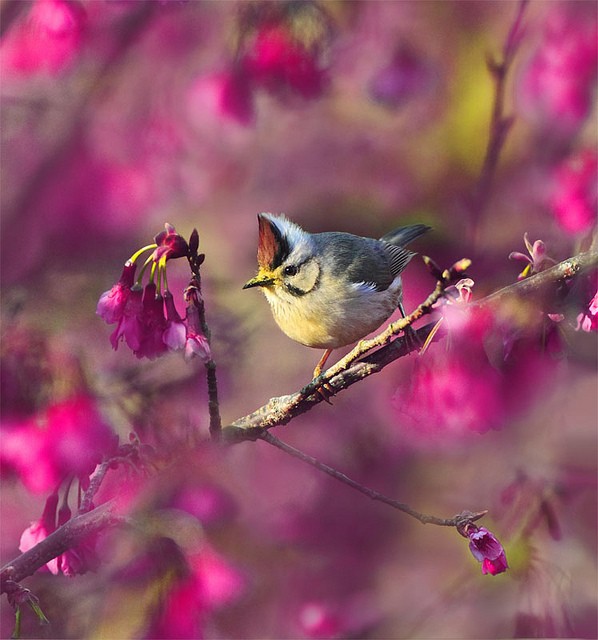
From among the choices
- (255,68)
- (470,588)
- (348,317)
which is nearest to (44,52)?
A: (255,68)

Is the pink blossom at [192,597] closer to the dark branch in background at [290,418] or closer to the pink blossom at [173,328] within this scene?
the dark branch in background at [290,418]

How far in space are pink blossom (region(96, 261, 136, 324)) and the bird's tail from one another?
0.21 metres

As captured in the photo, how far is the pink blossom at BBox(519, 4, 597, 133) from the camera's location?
2.05 ft

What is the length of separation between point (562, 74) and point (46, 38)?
0.41 m

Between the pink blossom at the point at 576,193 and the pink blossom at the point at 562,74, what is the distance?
0.03 metres

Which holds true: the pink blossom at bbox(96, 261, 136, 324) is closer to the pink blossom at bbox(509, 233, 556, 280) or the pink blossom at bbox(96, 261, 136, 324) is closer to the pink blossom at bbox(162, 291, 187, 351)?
the pink blossom at bbox(162, 291, 187, 351)

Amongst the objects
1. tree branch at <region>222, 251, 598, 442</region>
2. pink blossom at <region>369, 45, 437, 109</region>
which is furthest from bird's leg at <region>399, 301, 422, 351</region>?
pink blossom at <region>369, 45, 437, 109</region>

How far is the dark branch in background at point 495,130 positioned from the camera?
614mm

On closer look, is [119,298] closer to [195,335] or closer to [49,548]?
[195,335]

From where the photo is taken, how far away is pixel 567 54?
629 mm

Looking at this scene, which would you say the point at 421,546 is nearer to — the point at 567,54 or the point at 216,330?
the point at 216,330

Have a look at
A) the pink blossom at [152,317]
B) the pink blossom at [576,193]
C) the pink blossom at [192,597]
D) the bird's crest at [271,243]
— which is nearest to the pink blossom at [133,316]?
the pink blossom at [152,317]

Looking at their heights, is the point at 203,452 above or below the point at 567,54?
below

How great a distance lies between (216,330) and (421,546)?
242 mm
